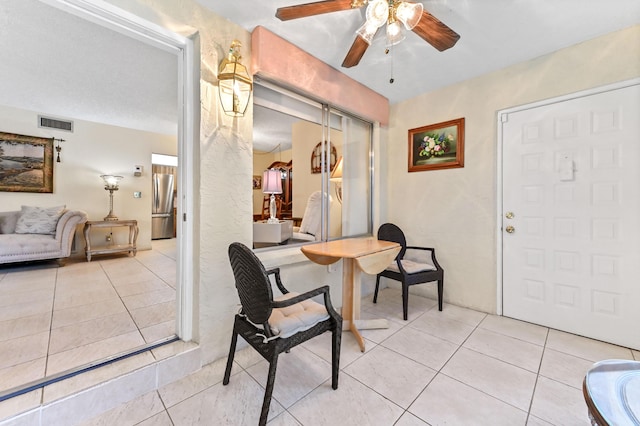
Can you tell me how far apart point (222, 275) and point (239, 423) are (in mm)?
842

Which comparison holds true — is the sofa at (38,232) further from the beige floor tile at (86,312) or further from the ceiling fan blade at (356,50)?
the ceiling fan blade at (356,50)

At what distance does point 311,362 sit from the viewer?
170cm

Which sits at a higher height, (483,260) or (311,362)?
(483,260)

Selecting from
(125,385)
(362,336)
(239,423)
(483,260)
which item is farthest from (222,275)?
(483,260)

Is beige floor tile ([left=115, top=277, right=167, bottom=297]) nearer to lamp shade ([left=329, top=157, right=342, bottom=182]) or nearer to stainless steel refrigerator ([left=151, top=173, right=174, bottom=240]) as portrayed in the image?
lamp shade ([left=329, top=157, right=342, bottom=182])

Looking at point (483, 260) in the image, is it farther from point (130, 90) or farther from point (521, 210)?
point (130, 90)

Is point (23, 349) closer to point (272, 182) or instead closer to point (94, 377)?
point (94, 377)

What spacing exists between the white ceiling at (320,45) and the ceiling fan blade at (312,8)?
32 centimetres

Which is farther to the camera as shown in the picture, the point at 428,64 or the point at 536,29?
the point at 428,64

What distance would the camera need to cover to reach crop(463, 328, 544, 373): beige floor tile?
1.71 metres

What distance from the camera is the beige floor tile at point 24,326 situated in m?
1.79

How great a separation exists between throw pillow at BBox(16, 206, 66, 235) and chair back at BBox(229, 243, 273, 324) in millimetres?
4240

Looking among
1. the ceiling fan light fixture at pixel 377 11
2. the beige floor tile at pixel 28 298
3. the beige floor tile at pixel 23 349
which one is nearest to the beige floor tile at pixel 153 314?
the beige floor tile at pixel 23 349

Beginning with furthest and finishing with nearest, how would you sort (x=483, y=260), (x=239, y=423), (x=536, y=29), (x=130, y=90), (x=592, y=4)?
1. (x=130, y=90)
2. (x=483, y=260)
3. (x=536, y=29)
4. (x=592, y=4)
5. (x=239, y=423)
